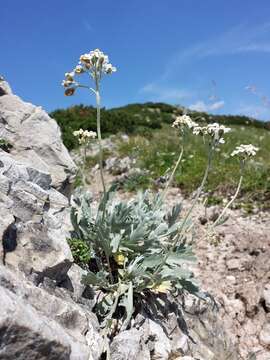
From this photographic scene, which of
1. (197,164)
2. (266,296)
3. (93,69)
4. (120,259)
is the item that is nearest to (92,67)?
(93,69)

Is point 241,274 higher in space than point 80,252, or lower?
lower

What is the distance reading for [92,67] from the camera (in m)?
4.93

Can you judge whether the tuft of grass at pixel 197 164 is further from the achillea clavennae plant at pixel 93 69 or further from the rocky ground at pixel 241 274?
the achillea clavennae plant at pixel 93 69

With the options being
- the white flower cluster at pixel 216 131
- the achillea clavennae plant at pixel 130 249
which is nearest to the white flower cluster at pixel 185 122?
the achillea clavennae plant at pixel 130 249

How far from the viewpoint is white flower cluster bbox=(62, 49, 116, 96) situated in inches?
192

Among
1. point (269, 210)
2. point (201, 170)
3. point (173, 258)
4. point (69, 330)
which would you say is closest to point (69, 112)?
point (201, 170)

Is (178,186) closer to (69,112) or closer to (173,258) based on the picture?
(173,258)

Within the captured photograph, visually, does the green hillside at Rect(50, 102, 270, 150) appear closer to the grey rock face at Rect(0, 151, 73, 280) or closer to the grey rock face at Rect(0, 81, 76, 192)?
the grey rock face at Rect(0, 81, 76, 192)

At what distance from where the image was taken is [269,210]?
394 inches

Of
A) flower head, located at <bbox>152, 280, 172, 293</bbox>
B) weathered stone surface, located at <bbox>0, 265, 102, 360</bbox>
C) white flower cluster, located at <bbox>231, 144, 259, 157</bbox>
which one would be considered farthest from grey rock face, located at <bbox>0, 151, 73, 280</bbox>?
white flower cluster, located at <bbox>231, 144, 259, 157</bbox>

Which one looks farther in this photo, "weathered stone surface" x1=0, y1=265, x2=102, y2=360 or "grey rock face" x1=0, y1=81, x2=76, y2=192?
"grey rock face" x1=0, y1=81, x2=76, y2=192

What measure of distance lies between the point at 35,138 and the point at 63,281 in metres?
2.87

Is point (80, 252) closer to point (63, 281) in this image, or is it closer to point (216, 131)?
point (63, 281)

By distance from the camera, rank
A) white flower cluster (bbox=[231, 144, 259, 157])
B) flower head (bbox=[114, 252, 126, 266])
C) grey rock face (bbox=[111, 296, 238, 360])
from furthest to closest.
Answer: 1. flower head (bbox=[114, 252, 126, 266])
2. white flower cluster (bbox=[231, 144, 259, 157])
3. grey rock face (bbox=[111, 296, 238, 360])
